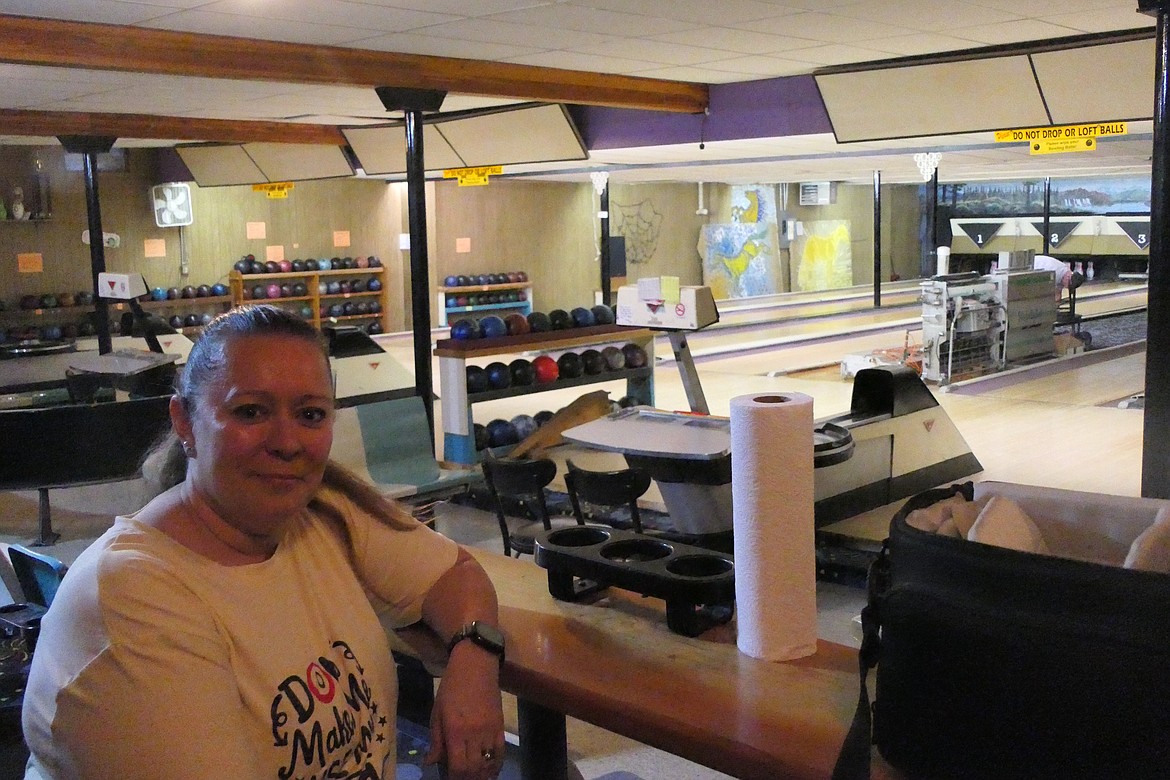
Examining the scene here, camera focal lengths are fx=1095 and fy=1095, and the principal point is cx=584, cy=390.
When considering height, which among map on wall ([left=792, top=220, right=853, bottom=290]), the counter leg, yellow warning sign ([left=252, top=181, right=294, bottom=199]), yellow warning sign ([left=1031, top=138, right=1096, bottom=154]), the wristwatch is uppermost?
yellow warning sign ([left=252, top=181, right=294, bottom=199])

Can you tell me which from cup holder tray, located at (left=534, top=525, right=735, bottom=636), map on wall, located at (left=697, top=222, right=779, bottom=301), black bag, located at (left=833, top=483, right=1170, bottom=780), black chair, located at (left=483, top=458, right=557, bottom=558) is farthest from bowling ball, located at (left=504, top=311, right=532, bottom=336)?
map on wall, located at (left=697, top=222, right=779, bottom=301)

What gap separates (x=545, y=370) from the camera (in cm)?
611

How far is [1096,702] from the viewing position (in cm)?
95

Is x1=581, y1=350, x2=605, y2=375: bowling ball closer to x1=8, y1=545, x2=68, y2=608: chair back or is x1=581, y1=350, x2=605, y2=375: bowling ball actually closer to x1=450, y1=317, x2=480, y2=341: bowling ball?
x1=450, y1=317, x2=480, y2=341: bowling ball

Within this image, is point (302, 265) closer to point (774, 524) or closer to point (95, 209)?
point (95, 209)

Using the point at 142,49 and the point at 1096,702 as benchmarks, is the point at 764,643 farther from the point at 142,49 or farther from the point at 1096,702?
the point at 142,49

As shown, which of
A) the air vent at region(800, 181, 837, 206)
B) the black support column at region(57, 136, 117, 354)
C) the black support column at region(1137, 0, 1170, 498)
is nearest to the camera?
the black support column at region(1137, 0, 1170, 498)

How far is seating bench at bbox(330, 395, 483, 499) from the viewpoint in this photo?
4.55 meters

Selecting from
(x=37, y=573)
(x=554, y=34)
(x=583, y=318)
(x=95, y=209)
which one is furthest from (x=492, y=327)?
(x=37, y=573)

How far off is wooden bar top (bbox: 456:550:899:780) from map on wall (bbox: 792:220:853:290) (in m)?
16.5

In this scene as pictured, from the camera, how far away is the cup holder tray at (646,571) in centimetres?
140

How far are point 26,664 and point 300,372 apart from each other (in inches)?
25.9

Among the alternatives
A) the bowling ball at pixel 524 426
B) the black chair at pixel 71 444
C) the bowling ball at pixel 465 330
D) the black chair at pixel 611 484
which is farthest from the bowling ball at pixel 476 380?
the black chair at pixel 611 484

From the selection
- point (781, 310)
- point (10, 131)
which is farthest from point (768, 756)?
point (781, 310)
